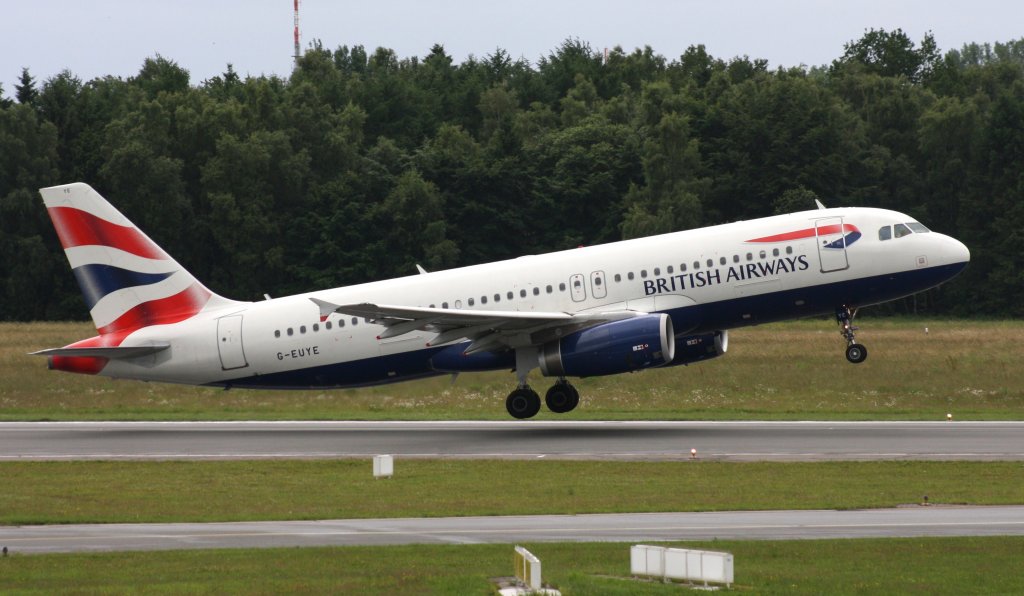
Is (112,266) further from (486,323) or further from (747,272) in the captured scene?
(747,272)

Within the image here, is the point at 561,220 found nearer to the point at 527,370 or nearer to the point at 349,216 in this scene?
the point at 349,216

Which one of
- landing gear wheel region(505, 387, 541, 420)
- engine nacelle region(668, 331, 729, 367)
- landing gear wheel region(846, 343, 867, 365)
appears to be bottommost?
landing gear wheel region(505, 387, 541, 420)

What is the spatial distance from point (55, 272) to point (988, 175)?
59725mm

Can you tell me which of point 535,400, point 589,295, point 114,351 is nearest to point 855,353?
point 589,295

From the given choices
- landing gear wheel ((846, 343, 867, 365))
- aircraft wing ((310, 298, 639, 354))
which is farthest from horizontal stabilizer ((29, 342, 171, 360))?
landing gear wheel ((846, 343, 867, 365))

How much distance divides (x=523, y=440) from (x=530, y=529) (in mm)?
14500

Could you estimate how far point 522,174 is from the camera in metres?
96.2

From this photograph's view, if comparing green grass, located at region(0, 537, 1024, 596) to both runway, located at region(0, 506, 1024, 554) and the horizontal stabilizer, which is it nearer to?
runway, located at region(0, 506, 1024, 554)

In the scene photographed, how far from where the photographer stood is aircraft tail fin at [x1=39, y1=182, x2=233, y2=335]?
42969mm

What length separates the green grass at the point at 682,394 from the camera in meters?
48.0

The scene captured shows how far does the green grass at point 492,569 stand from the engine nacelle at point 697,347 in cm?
1880

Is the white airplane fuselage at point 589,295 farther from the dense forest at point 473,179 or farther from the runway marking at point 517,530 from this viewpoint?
the dense forest at point 473,179

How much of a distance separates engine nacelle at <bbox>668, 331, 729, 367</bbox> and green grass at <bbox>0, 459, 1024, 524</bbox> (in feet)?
28.5

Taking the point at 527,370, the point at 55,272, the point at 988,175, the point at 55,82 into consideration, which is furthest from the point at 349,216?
the point at 527,370
